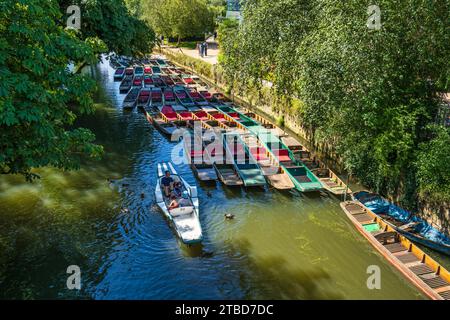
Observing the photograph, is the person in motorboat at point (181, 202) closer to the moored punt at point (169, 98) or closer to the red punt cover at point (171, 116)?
the red punt cover at point (171, 116)

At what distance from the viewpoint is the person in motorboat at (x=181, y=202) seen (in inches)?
830

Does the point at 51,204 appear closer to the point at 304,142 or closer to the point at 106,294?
the point at 106,294

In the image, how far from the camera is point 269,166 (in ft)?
90.4

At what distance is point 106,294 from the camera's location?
1677 centimetres

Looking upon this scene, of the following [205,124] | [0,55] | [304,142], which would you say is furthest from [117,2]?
[0,55]

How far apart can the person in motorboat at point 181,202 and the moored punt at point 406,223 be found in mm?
9107

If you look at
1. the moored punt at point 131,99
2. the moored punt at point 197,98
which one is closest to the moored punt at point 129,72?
the moored punt at point 131,99

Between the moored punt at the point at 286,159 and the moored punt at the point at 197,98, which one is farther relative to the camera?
the moored punt at the point at 197,98

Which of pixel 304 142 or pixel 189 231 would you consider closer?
pixel 189 231

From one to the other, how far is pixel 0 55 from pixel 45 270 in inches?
392

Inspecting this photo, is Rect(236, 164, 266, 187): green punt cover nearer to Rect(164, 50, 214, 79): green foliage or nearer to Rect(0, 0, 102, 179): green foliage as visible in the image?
Rect(0, 0, 102, 179): green foliage

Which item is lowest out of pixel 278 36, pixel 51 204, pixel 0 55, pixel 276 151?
pixel 51 204

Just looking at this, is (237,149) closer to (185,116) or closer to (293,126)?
(293,126)

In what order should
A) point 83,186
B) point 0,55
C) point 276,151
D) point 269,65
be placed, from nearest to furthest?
point 0,55 → point 83,186 → point 276,151 → point 269,65
